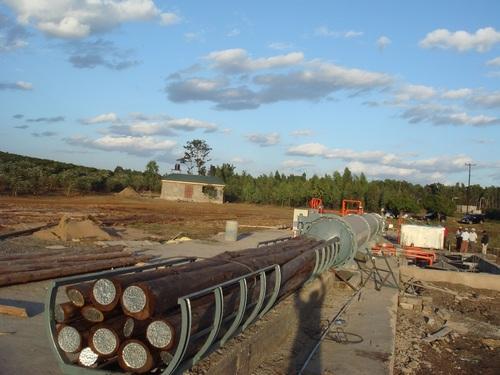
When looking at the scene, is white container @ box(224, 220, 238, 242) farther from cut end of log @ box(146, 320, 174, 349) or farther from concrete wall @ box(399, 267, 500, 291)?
cut end of log @ box(146, 320, 174, 349)

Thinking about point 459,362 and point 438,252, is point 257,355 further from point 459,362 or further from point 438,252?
point 438,252

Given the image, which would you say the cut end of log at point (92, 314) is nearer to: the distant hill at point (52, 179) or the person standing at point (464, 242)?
the person standing at point (464, 242)

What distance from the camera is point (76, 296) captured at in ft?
15.4

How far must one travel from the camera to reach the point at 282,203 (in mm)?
78250

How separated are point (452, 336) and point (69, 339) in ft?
27.2

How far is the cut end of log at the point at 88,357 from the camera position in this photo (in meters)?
4.70

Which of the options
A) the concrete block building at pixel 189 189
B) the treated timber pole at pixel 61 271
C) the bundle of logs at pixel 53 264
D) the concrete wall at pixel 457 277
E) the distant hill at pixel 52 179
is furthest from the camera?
the concrete block building at pixel 189 189

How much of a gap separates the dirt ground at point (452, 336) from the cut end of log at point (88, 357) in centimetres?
508

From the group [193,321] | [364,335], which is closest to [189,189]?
[364,335]

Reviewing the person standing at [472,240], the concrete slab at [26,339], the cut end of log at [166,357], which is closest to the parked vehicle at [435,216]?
the person standing at [472,240]

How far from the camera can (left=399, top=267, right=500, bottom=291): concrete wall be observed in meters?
16.7

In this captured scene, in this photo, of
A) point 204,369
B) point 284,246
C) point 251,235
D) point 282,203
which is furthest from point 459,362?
point 282,203

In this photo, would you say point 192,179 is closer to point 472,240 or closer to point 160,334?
point 472,240

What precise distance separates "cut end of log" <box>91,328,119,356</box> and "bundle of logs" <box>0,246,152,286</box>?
6.77 metres
